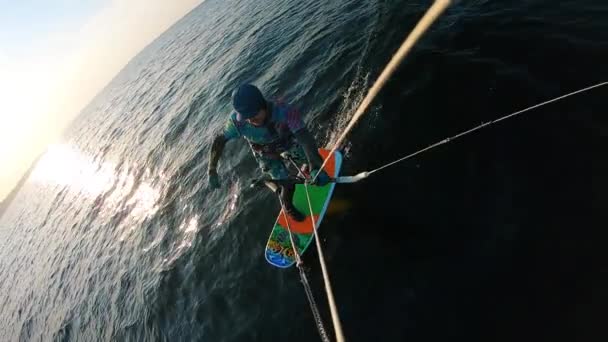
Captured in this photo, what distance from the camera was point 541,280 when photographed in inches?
267

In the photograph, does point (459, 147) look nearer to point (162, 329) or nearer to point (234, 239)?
point (234, 239)

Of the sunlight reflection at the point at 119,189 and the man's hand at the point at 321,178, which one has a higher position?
the man's hand at the point at 321,178

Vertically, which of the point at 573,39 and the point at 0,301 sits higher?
the point at 573,39

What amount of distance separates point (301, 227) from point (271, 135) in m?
3.05

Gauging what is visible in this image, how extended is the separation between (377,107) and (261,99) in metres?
6.55

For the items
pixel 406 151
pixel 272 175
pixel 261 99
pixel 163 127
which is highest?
pixel 261 99

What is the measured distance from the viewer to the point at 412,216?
953cm

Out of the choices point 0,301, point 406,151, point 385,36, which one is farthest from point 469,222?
point 0,301

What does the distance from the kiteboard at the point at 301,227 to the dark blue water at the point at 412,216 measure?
445 mm

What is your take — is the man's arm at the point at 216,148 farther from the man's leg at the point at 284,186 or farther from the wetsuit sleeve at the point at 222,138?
the man's leg at the point at 284,186

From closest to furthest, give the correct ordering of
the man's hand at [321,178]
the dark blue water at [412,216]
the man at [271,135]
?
the dark blue water at [412,216] → the man at [271,135] → the man's hand at [321,178]

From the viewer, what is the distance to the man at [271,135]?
8.62 meters

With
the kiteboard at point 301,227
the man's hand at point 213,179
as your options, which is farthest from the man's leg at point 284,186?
the man's hand at point 213,179

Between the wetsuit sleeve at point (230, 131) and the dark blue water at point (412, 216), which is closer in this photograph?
the dark blue water at point (412, 216)
